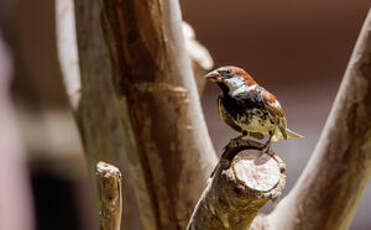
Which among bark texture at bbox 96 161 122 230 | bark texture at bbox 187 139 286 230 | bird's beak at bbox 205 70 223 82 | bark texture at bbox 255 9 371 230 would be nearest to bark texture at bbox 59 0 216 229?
bird's beak at bbox 205 70 223 82

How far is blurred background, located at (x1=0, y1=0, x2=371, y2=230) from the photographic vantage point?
8.81ft

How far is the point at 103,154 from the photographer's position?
1739 mm

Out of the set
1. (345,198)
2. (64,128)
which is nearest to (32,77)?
(64,128)

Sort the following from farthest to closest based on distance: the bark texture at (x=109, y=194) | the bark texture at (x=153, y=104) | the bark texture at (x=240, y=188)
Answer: the bark texture at (x=153, y=104) → the bark texture at (x=240, y=188) → the bark texture at (x=109, y=194)

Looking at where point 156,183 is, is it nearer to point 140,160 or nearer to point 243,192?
point 140,160

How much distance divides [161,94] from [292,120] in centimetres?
144

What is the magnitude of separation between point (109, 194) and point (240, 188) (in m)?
0.24

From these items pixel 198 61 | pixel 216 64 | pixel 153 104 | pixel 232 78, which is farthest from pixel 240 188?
pixel 216 64

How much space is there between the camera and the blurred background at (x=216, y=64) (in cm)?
269

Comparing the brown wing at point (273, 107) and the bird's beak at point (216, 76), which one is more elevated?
the bird's beak at point (216, 76)

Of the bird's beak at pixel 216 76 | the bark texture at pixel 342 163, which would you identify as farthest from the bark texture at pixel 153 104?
the bark texture at pixel 342 163

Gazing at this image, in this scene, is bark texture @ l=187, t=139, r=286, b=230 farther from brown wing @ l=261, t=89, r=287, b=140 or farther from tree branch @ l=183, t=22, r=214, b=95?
tree branch @ l=183, t=22, r=214, b=95

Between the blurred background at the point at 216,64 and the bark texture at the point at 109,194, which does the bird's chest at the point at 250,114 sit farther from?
the blurred background at the point at 216,64

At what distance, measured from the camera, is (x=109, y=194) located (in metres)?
0.91
